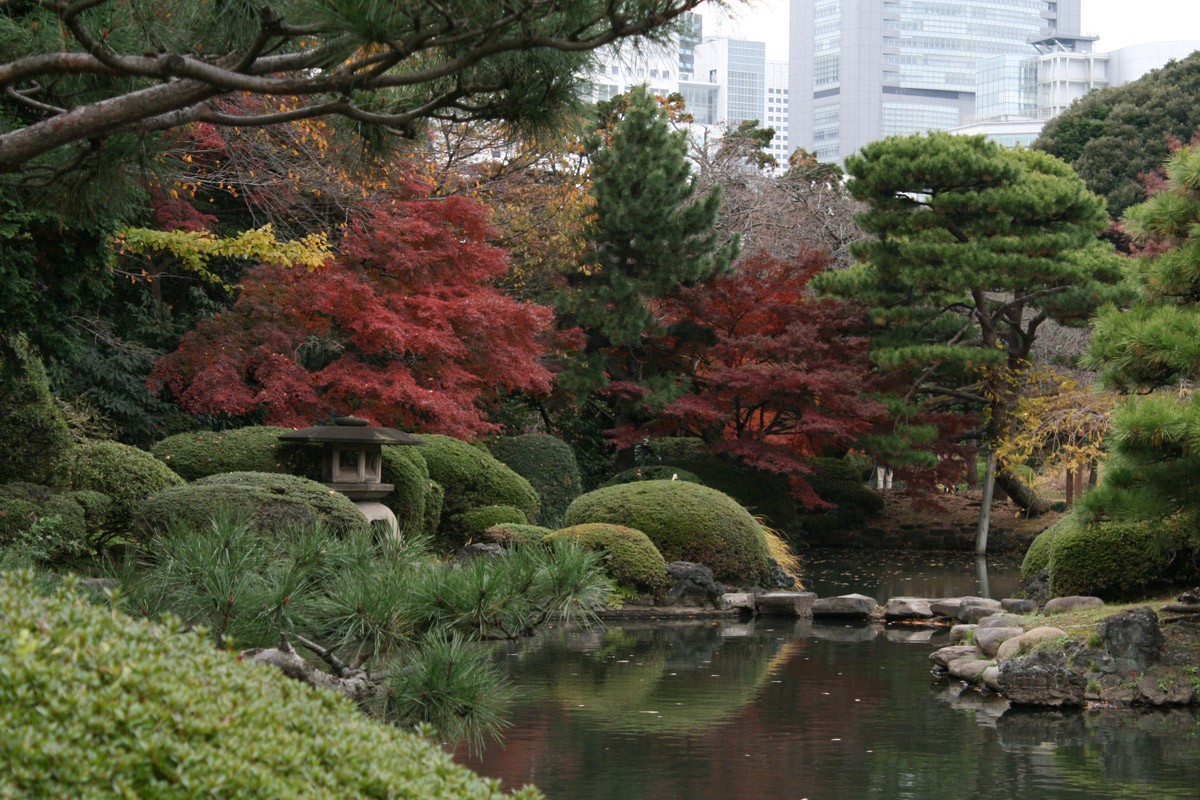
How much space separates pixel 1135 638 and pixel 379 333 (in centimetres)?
889

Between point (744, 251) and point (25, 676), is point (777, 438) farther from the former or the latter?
point (25, 676)

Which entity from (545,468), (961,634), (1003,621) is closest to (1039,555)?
(961,634)

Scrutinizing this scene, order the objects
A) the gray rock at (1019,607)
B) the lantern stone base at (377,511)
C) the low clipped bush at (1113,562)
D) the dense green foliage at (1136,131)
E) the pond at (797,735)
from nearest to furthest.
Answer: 1. the pond at (797,735)
2. the low clipped bush at (1113,562)
3. the gray rock at (1019,607)
4. the lantern stone base at (377,511)
5. the dense green foliage at (1136,131)

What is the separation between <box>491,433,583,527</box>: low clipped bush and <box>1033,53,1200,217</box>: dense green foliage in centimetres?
1577

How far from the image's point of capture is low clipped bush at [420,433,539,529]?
14.3 meters

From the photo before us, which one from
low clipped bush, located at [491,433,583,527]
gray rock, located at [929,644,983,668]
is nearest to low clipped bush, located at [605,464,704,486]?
low clipped bush, located at [491,433,583,527]

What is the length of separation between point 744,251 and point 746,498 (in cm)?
638

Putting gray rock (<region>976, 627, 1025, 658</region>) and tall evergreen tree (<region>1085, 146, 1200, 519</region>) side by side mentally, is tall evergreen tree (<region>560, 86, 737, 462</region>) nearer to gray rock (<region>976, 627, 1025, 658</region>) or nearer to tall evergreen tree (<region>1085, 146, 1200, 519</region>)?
gray rock (<region>976, 627, 1025, 658</region>)

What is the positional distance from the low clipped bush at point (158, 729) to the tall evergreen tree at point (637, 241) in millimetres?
15625

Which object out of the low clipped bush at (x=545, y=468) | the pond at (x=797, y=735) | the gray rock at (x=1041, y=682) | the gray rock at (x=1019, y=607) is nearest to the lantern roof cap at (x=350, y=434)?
the pond at (x=797, y=735)

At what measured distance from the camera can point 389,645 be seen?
5062 millimetres

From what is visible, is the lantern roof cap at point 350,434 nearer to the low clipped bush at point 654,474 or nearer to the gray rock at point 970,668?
the low clipped bush at point 654,474

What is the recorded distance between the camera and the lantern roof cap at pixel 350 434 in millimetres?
12172

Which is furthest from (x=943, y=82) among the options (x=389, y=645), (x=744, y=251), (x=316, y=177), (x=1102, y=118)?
(x=389, y=645)
